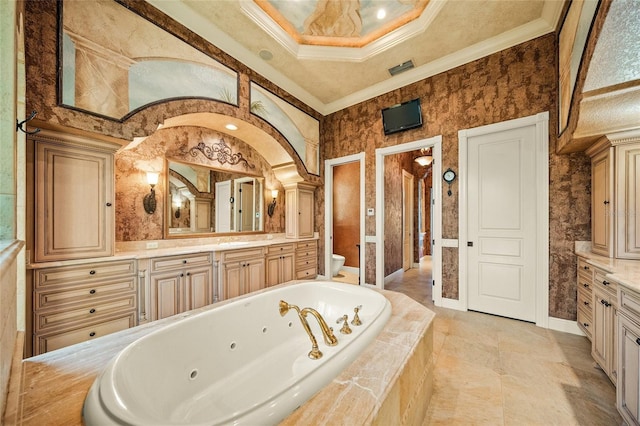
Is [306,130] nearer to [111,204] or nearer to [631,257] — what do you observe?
[111,204]

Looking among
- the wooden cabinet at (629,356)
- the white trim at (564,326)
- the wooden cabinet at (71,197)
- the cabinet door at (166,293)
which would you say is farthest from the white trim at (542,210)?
the wooden cabinet at (71,197)

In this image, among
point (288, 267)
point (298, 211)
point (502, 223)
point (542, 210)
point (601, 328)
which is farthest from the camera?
point (298, 211)

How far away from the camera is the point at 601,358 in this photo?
170cm

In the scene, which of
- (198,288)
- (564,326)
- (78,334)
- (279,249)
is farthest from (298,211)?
(564,326)

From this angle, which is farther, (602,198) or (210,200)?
(210,200)

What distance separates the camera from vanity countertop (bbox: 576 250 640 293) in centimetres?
130

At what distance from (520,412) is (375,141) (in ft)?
10.8

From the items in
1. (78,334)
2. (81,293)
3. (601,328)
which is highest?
(81,293)

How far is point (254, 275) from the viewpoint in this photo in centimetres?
310

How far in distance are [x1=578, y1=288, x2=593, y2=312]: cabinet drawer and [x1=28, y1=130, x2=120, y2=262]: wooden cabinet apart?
416 cm

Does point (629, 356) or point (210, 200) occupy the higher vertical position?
point (210, 200)

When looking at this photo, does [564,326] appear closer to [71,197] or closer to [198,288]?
[198,288]

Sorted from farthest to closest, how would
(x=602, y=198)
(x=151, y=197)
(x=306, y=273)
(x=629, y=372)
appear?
(x=306, y=273) < (x=151, y=197) < (x=602, y=198) < (x=629, y=372)

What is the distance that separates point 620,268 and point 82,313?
3916 millimetres
